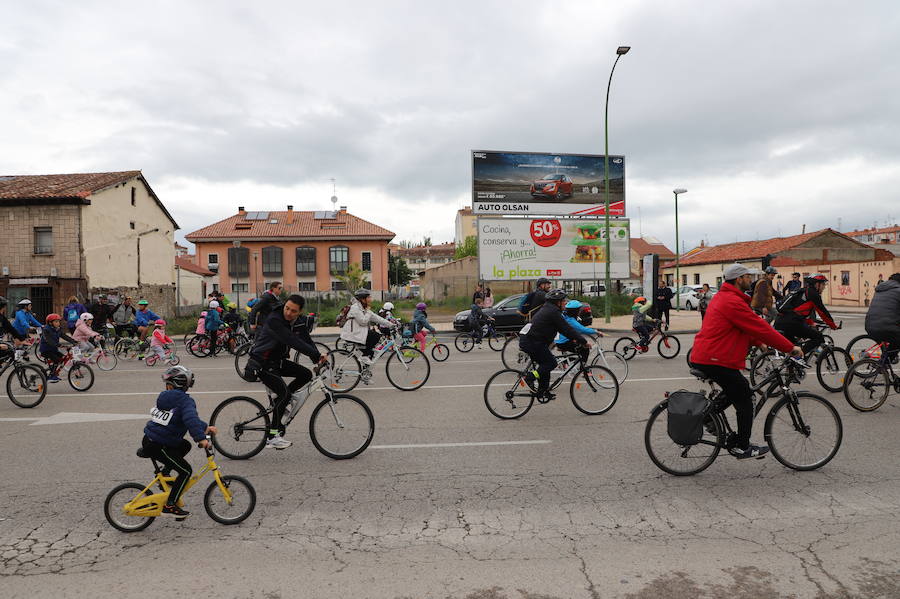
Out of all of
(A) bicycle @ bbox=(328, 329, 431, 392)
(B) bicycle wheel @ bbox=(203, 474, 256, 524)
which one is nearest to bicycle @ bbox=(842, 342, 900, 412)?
(A) bicycle @ bbox=(328, 329, 431, 392)

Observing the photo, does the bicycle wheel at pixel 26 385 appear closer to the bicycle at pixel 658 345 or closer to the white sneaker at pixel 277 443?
the white sneaker at pixel 277 443

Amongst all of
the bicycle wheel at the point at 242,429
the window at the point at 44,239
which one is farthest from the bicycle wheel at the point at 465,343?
the window at the point at 44,239

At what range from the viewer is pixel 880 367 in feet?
24.2

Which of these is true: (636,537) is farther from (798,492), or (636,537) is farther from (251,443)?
(251,443)

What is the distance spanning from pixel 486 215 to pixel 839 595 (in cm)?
2878

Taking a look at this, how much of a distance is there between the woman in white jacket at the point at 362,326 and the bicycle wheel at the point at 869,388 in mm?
6502

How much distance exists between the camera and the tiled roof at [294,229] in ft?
200

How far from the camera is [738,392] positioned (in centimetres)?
493

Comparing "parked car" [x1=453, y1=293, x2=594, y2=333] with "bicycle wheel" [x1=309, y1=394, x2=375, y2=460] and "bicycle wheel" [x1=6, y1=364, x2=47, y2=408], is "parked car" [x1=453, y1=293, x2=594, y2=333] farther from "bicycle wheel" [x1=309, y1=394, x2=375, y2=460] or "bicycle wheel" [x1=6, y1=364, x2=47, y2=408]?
"bicycle wheel" [x1=309, y1=394, x2=375, y2=460]

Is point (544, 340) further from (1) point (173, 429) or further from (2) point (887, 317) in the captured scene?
(1) point (173, 429)

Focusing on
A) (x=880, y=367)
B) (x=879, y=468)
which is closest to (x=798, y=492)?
(x=879, y=468)

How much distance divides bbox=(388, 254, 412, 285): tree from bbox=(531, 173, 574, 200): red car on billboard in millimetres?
50143

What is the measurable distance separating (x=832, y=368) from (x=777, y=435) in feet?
14.1

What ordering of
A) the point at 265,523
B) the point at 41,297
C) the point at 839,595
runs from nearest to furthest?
the point at 839,595, the point at 265,523, the point at 41,297
